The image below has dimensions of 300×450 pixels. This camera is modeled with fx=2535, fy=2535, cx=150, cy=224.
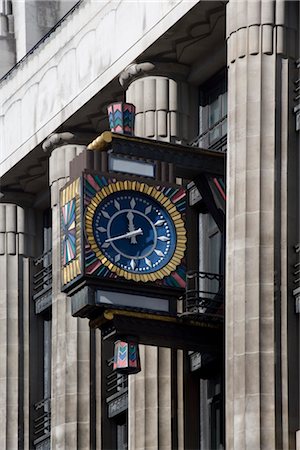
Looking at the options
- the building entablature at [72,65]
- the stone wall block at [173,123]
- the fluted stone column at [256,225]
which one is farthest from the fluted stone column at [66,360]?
the fluted stone column at [256,225]

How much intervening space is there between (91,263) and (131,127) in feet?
12.9

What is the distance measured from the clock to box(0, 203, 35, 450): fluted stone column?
1429cm

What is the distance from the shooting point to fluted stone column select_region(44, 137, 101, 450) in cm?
6262

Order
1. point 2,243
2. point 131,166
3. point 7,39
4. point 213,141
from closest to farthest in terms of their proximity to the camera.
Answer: point 131,166, point 213,141, point 2,243, point 7,39

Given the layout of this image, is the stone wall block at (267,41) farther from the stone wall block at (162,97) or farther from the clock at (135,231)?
the stone wall block at (162,97)

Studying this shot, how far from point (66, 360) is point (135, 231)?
10.2 metres

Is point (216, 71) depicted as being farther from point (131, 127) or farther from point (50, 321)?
point (50, 321)

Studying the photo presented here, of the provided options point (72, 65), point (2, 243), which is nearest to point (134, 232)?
point (72, 65)

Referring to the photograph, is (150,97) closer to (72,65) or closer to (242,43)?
(72,65)

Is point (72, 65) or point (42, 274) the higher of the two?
point (72, 65)

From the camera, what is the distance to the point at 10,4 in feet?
237

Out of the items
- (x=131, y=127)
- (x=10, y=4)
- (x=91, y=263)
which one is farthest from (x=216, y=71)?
(x=10, y=4)

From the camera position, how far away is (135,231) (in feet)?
177

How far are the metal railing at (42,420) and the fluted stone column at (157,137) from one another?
8535mm
